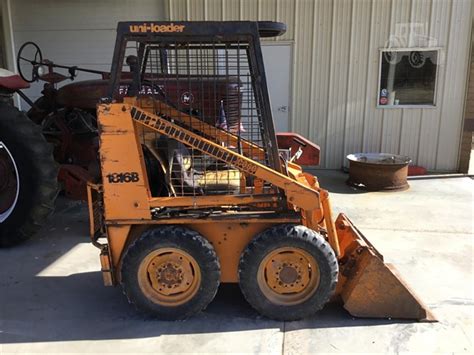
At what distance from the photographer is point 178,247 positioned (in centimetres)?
334

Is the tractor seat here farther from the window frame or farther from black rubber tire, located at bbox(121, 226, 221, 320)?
the window frame

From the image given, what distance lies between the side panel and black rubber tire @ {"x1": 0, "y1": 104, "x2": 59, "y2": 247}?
1.78 meters

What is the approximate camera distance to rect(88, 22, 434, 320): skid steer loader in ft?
10.7

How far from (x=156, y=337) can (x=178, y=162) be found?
134cm

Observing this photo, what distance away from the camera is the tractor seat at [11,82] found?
5.49 m

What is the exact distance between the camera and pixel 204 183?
361 cm

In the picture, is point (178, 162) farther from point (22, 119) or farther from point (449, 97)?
point (449, 97)

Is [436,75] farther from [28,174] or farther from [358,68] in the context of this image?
[28,174]

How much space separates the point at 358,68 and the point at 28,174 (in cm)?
633

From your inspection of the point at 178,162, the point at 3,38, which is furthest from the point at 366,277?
the point at 3,38

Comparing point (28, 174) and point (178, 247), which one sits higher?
point (28, 174)

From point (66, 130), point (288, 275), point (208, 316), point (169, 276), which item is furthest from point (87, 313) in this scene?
point (66, 130)

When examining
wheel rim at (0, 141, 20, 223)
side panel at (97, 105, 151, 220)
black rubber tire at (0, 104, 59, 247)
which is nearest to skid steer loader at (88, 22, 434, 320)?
side panel at (97, 105, 151, 220)

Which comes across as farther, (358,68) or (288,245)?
(358,68)
